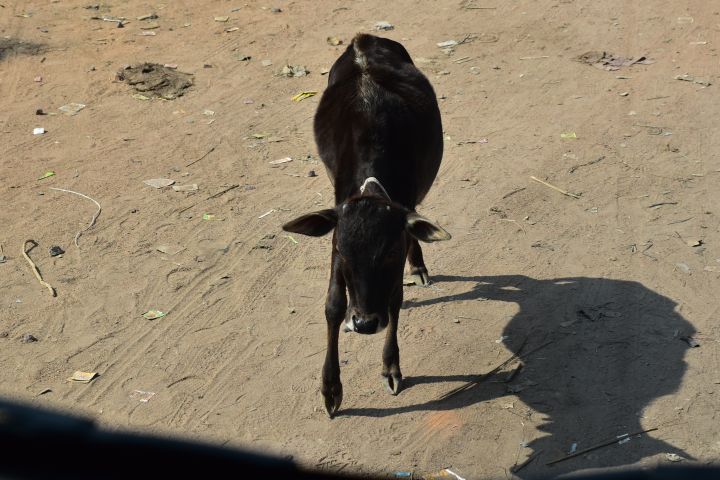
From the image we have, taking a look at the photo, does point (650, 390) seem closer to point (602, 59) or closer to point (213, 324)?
point (213, 324)

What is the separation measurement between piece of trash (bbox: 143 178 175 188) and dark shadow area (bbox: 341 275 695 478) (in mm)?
3003

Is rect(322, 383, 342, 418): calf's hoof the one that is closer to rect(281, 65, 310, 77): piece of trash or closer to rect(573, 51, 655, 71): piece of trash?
rect(281, 65, 310, 77): piece of trash

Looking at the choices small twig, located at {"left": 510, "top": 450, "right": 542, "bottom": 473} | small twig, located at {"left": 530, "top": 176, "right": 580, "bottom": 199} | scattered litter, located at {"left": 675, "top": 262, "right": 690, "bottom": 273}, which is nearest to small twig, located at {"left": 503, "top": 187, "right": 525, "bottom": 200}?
small twig, located at {"left": 530, "top": 176, "right": 580, "bottom": 199}

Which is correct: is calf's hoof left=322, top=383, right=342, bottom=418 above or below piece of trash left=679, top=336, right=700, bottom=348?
above

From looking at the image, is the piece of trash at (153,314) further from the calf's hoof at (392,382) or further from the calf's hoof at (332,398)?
the calf's hoof at (392,382)

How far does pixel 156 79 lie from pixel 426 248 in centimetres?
473

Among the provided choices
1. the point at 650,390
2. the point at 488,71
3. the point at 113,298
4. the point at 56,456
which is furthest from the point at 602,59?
the point at 56,456

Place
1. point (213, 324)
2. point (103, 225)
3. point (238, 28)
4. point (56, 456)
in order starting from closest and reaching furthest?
point (56, 456) < point (213, 324) < point (103, 225) < point (238, 28)

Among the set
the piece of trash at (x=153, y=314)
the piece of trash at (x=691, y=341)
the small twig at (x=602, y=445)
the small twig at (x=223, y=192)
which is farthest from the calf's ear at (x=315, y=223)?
the small twig at (x=223, y=192)

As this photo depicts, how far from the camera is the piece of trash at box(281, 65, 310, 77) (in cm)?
1122

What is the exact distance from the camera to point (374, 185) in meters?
6.02

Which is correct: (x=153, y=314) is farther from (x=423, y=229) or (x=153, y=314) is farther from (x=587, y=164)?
(x=587, y=164)

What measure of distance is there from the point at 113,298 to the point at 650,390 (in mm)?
4169

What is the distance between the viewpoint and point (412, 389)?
20.9 ft
